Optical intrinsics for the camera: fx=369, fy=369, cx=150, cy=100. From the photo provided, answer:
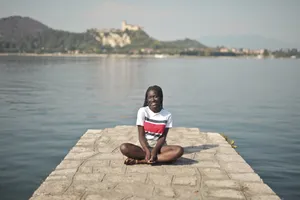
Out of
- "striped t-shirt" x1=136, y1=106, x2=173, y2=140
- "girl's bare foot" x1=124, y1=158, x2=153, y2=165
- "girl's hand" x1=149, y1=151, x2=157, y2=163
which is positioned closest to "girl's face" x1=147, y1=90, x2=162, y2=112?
"striped t-shirt" x1=136, y1=106, x2=173, y2=140

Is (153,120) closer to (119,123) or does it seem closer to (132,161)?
(132,161)

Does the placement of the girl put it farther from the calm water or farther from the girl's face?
the calm water

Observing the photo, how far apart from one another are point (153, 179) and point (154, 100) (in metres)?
1.45

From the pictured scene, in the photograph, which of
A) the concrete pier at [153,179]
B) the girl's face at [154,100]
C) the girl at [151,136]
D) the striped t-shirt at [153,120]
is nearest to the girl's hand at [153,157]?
the girl at [151,136]

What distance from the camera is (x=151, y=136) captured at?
705 cm

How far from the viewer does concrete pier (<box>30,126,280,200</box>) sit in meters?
5.63

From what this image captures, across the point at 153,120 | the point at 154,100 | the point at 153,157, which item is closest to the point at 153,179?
the point at 153,157

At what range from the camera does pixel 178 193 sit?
5.68m

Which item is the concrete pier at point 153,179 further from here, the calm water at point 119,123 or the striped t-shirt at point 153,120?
the calm water at point 119,123

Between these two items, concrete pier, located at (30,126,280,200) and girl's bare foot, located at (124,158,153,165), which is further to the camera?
girl's bare foot, located at (124,158,153,165)

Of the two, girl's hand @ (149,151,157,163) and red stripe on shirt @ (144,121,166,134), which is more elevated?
red stripe on shirt @ (144,121,166,134)

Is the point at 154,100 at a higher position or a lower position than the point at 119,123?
higher

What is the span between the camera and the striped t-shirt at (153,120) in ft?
22.7

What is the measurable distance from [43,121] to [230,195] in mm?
11572
